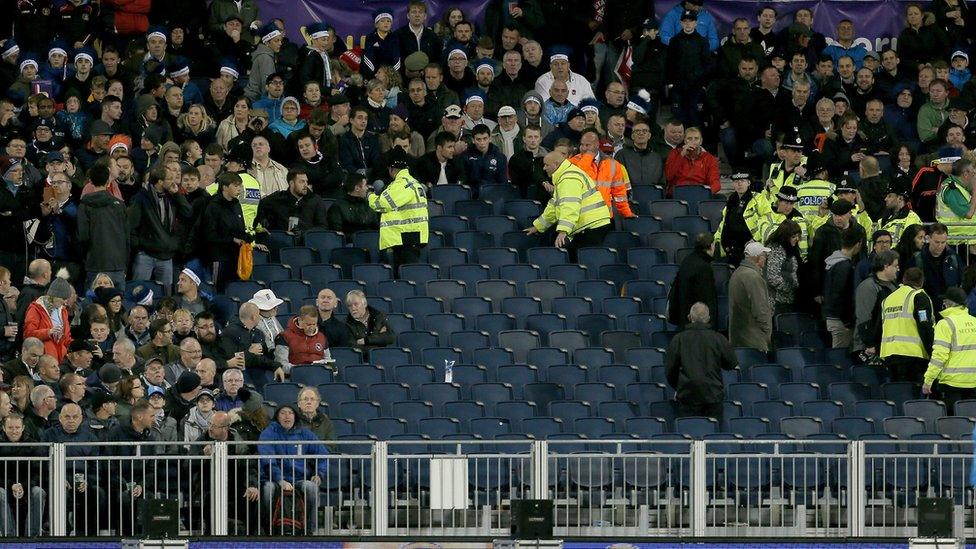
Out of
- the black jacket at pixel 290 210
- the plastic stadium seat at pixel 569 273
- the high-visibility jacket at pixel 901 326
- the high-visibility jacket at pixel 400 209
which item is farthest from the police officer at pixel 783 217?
the black jacket at pixel 290 210

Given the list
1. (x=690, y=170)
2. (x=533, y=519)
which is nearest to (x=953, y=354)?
(x=690, y=170)

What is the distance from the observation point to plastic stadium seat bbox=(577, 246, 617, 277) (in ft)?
76.4

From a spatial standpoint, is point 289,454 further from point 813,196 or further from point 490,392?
point 813,196

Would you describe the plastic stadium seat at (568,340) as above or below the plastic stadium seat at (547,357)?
above

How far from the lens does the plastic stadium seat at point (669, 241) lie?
2361 cm

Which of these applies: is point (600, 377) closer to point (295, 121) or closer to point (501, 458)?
point (501, 458)

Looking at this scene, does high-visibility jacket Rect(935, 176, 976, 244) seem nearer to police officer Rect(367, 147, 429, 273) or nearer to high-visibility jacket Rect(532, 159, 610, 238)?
high-visibility jacket Rect(532, 159, 610, 238)

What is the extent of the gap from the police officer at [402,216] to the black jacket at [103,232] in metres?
2.50

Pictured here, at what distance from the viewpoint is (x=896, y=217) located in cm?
2341

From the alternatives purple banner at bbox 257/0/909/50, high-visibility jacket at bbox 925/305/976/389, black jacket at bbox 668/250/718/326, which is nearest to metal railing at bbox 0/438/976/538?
high-visibility jacket at bbox 925/305/976/389

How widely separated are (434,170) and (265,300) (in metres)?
3.75

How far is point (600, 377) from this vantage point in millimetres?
21578

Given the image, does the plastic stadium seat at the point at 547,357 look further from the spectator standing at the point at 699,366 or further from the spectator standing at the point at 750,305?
the spectator standing at the point at 750,305

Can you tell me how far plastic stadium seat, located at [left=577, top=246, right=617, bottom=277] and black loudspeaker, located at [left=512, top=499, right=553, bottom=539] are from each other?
5.33 meters
